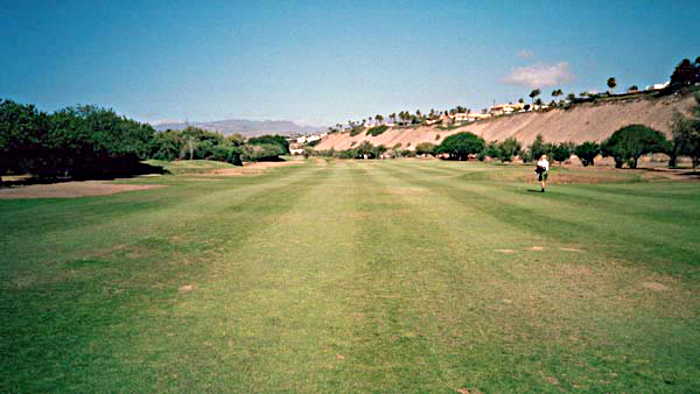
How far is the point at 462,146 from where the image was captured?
110562mm

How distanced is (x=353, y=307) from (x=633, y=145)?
2792 inches

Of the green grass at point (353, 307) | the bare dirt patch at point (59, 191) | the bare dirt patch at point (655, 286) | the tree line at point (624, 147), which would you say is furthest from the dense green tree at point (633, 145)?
the bare dirt patch at point (59, 191)

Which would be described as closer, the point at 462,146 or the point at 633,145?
the point at 633,145

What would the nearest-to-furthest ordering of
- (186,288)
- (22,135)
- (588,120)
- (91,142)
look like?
(186,288) < (22,135) < (91,142) < (588,120)

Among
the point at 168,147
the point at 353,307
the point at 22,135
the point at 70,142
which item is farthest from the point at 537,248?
the point at 168,147

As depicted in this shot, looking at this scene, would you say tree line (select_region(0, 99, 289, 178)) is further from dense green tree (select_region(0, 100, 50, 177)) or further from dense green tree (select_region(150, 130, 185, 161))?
dense green tree (select_region(150, 130, 185, 161))

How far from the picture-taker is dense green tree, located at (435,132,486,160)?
110375 mm

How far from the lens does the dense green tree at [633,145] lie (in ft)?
200

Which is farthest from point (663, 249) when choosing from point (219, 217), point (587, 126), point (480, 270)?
point (587, 126)

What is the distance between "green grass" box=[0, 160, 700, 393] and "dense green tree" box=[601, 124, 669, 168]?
5649 centimetres

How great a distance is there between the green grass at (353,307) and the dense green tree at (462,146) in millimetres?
99405

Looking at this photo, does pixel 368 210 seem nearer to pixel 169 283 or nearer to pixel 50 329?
pixel 169 283

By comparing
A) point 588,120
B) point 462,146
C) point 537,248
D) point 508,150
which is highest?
point 588,120

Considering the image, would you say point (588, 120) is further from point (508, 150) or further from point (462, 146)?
point (508, 150)
